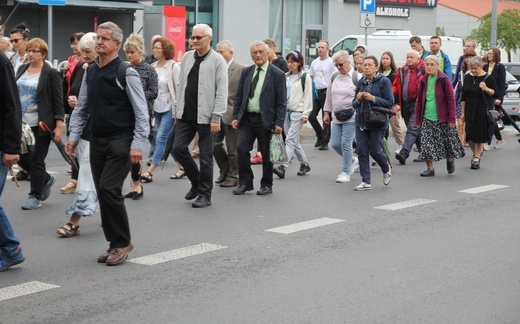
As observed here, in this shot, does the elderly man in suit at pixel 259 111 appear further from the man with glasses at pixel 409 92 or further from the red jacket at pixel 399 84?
the red jacket at pixel 399 84

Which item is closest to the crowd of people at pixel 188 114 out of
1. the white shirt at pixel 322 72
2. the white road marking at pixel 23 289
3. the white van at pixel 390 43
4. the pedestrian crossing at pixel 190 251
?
the pedestrian crossing at pixel 190 251

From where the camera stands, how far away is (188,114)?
419 inches

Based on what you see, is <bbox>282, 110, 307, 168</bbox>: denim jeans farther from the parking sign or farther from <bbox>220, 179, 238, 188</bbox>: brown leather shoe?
the parking sign

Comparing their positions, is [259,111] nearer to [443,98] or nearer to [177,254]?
[443,98]

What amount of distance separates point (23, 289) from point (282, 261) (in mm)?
2038

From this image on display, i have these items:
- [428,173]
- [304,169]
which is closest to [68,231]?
[304,169]

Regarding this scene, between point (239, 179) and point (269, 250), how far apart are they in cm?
345

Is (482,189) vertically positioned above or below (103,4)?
below

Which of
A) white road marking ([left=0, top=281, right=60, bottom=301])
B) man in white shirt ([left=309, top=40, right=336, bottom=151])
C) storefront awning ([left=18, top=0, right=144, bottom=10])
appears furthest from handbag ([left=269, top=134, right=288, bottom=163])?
storefront awning ([left=18, top=0, right=144, bottom=10])

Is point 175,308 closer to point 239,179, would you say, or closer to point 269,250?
point 269,250

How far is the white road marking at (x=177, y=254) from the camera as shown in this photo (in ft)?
25.2

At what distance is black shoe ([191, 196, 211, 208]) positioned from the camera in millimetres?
10391

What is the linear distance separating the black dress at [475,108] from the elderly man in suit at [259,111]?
456 cm

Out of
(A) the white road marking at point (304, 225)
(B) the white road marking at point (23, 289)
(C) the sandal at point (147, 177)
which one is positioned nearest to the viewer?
(B) the white road marking at point (23, 289)
